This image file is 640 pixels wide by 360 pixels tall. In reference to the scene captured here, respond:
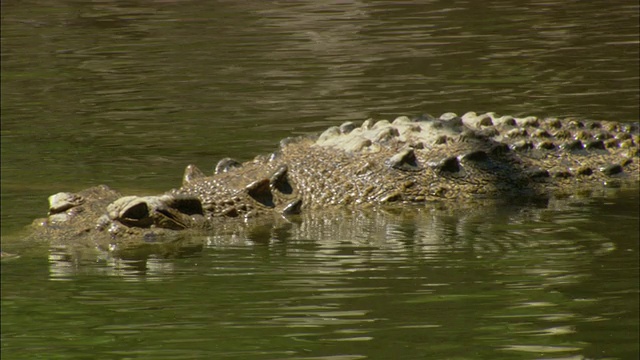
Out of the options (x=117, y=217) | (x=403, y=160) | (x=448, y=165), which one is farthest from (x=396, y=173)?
(x=117, y=217)

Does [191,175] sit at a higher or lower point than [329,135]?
lower

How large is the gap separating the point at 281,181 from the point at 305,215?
0.31 m

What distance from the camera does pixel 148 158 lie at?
337 inches

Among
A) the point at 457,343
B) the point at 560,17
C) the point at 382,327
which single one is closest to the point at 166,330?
the point at 382,327

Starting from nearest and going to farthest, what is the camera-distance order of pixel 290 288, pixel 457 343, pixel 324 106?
1. pixel 457 343
2. pixel 290 288
3. pixel 324 106

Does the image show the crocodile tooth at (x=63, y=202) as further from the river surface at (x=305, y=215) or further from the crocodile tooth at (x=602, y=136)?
the crocodile tooth at (x=602, y=136)

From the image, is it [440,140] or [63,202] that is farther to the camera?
[440,140]

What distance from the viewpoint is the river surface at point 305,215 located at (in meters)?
4.30

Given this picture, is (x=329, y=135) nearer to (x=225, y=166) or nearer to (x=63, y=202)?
(x=225, y=166)

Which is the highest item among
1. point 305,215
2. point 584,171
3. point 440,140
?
point 440,140

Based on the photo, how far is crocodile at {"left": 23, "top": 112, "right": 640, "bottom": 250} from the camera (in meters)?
6.73

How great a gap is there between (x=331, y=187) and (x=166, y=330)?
114 inches

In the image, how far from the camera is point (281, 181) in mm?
7125

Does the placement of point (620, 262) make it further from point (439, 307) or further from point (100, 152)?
point (100, 152)
